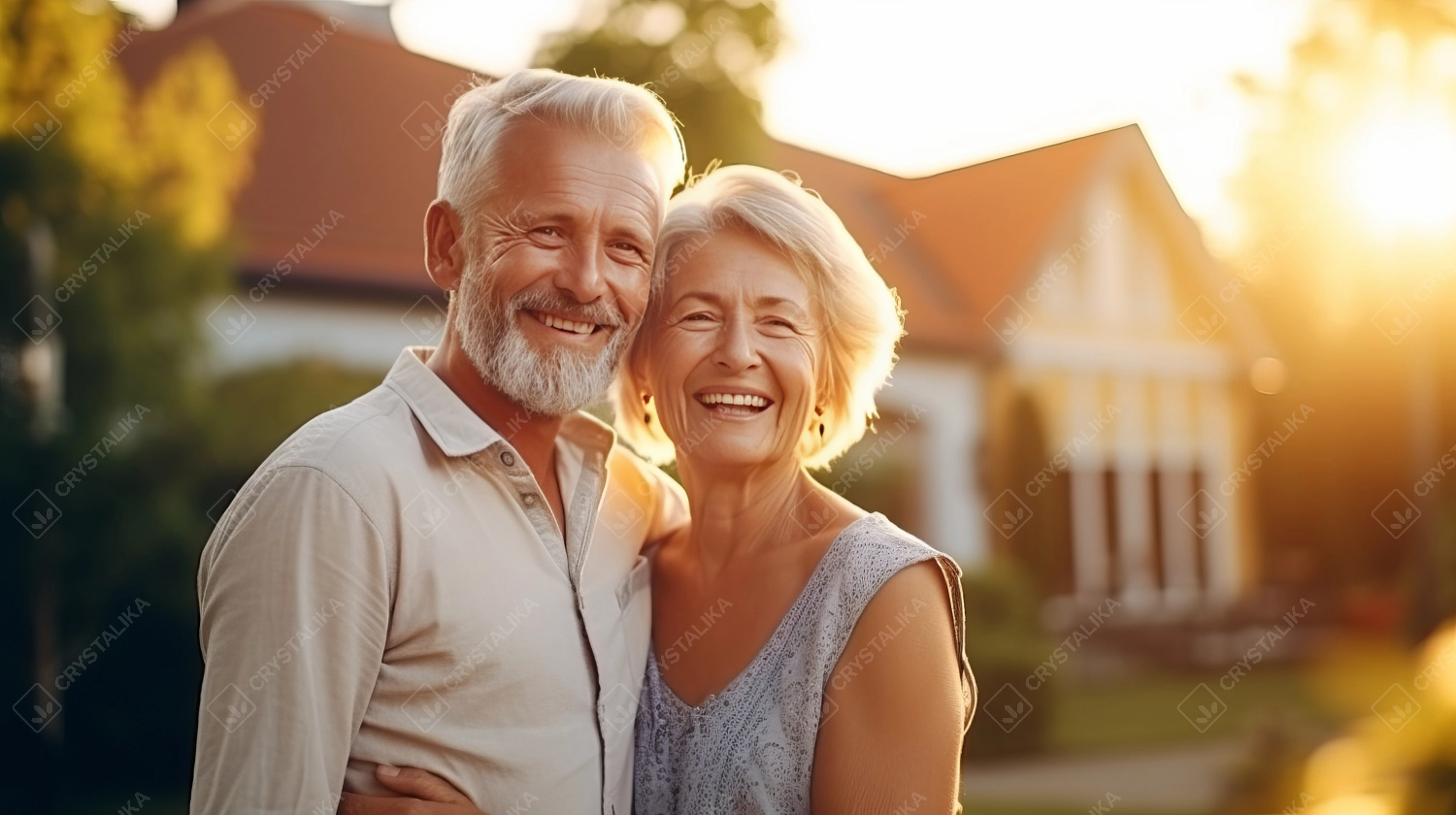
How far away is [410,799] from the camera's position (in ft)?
7.78

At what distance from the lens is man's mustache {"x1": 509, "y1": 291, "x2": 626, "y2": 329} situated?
280 cm

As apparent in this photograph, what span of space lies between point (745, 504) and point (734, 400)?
27cm

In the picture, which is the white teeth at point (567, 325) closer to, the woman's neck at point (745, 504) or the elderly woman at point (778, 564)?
the elderly woman at point (778, 564)

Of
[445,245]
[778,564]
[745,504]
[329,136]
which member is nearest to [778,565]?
[778,564]

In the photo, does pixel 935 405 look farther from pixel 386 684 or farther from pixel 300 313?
pixel 386 684

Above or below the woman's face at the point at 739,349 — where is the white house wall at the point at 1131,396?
above

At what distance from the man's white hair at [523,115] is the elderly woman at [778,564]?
233 millimetres

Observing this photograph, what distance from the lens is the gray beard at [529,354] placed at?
2.77 metres

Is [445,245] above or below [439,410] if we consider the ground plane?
above

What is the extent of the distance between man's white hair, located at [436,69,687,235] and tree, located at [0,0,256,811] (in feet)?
20.3

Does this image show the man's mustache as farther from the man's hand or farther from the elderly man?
the man's hand

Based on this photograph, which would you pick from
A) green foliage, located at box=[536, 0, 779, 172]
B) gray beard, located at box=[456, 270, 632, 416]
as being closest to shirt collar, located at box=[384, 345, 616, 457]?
gray beard, located at box=[456, 270, 632, 416]

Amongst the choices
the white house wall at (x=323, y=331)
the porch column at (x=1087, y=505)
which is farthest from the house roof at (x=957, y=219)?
the white house wall at (x=323, y=331)

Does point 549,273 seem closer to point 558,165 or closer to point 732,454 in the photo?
point 558,165
